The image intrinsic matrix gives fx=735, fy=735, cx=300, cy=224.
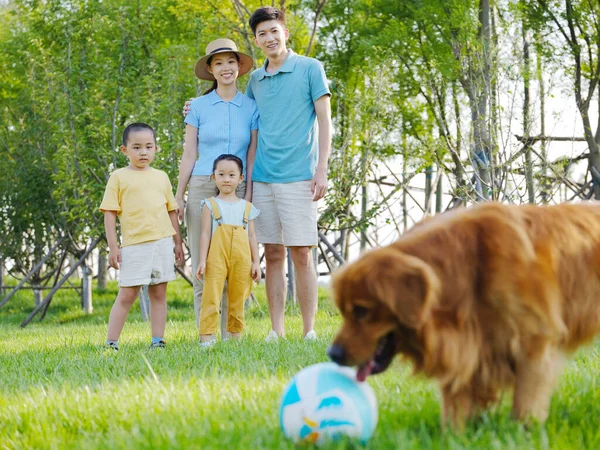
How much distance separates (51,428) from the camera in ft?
11.0

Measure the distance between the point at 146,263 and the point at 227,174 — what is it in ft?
3.38

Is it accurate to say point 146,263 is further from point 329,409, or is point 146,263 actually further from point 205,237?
point 329,409

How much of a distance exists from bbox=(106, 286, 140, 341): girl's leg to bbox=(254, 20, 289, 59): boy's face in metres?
2.28

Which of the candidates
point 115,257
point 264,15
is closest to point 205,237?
point 115,257

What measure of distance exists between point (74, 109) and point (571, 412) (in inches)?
406

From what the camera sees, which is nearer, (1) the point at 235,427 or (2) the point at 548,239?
(2) the point at 548,239

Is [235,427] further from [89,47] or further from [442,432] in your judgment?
[89,47]

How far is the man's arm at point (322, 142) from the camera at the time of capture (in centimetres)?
587

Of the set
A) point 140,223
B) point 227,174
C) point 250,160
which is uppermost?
point 250,160

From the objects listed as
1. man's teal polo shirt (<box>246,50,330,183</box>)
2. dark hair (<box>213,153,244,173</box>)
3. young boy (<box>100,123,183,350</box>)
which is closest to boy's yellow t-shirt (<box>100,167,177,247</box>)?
young boy (<box>100,123,183,350</box>)

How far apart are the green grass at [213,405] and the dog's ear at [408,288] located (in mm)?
475

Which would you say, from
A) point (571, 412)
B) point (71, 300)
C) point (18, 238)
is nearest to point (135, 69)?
point (18, 238)

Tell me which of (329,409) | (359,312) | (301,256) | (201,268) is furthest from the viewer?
(301,256)

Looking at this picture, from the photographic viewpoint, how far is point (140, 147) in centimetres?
621
